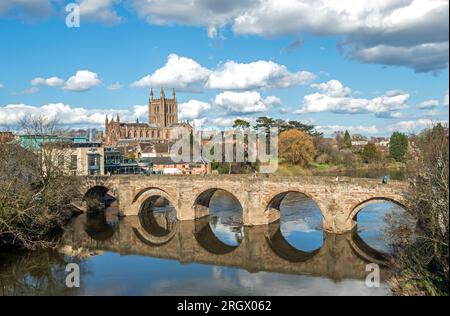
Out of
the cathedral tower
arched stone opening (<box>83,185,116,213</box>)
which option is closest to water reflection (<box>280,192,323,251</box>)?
arched stone opening (<box>83,185,116,213</box>)

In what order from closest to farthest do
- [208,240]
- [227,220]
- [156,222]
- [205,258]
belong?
[205,258] < [208,240] < [227,220] < [156,222]

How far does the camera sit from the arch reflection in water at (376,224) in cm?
2857

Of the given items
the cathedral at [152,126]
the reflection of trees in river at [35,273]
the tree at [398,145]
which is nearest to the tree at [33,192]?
the reflection of trees in river at [35,273]

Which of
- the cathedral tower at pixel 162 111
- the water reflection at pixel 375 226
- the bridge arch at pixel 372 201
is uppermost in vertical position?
the cathedral tower at pixel 162 111

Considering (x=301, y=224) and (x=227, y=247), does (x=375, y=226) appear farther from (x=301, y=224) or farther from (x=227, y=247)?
(x=227, y=247)

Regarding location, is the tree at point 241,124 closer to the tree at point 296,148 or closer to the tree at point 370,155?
the tree at point 296,148

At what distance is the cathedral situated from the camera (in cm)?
12119

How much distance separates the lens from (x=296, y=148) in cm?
6856

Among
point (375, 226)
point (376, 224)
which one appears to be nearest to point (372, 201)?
point (375, 226)

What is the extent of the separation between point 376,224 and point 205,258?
586 inches

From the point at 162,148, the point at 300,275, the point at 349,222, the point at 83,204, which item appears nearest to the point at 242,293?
the point at 300,275

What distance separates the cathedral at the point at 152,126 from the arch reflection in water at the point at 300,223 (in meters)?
74.8

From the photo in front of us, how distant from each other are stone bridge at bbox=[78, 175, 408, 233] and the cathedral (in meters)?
72.8

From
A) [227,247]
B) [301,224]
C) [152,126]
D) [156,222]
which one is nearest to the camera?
[227,247]
